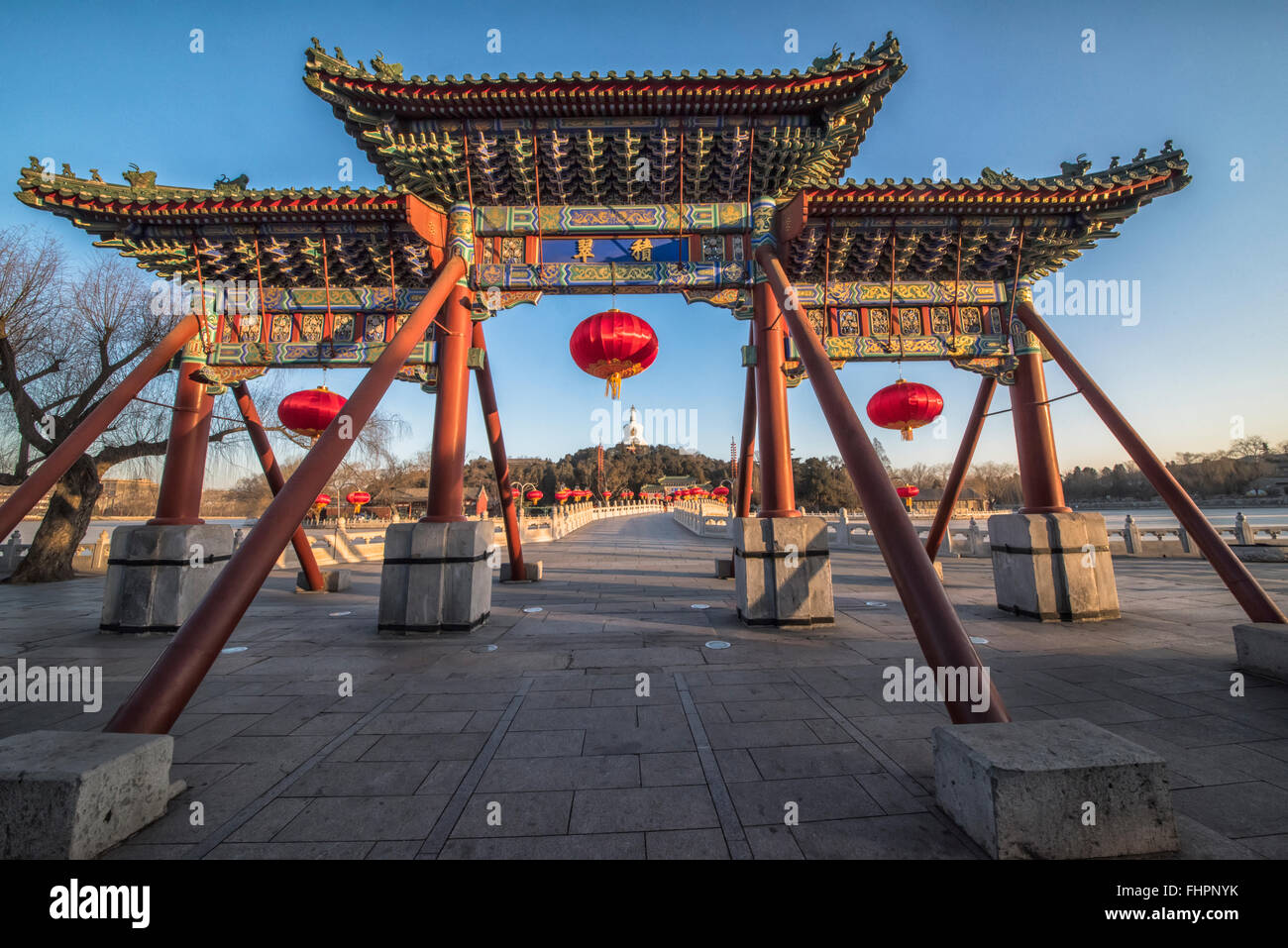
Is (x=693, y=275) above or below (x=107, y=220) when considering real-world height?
below

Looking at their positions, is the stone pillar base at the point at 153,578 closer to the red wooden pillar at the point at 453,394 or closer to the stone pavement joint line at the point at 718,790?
the red wooden pillar at the point at 453,394

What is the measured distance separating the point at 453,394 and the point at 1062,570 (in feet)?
25.8

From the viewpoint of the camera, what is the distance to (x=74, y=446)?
466cm

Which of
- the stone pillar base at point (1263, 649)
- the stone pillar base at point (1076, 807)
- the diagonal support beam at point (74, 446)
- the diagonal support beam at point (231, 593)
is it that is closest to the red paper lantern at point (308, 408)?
the diagonal support beam at point (74, 446)

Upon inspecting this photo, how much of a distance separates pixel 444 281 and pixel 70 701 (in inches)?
185

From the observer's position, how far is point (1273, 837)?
6.26ft

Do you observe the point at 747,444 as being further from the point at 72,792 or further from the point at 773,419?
the point at 72,792

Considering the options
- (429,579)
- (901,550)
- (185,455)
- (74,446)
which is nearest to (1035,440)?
(901,550)

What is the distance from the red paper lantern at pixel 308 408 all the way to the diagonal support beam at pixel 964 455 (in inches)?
363

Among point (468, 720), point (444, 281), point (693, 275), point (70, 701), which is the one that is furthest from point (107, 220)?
point (468, 720)

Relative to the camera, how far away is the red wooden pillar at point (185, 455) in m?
6.39

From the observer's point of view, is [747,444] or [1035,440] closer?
[1035,440]

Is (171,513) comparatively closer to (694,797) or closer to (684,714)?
(684,714)

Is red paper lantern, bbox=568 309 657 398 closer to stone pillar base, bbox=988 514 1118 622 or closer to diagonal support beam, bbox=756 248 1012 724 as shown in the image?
diagonal support beam, bbox=756 248 1012 724
